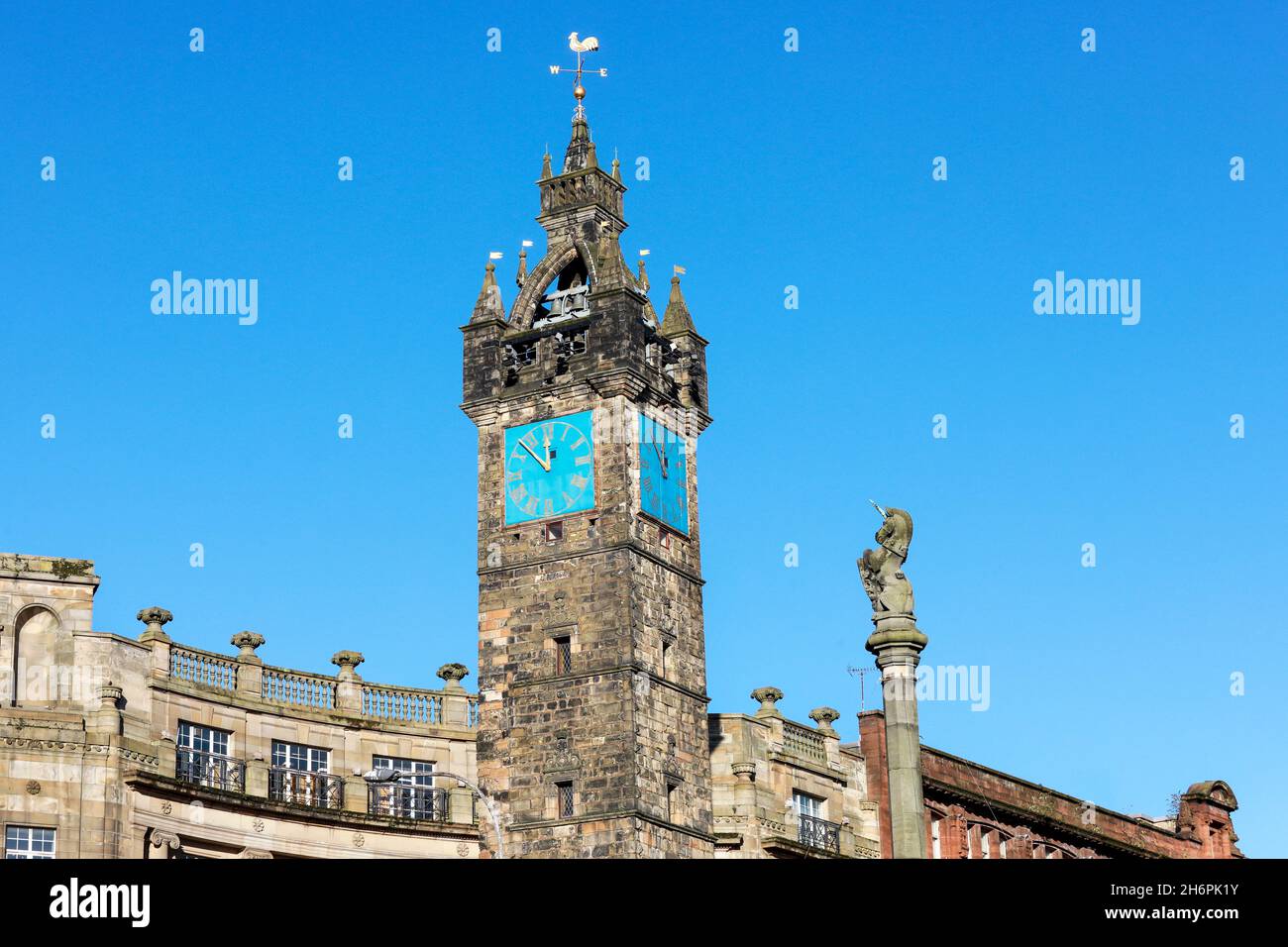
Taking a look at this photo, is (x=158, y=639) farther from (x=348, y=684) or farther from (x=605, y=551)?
(x=605, y=551)

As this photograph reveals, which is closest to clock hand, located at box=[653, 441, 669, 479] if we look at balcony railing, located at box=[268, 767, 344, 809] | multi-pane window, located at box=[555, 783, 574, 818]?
multi-pane window, located at box=[555, 783, 574, 818]

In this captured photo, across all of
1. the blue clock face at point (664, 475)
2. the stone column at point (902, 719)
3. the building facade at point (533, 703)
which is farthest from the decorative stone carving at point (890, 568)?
the blue clock face at point (664, 475)

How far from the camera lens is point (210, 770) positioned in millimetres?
57281

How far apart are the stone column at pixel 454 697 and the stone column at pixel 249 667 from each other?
21.9ft

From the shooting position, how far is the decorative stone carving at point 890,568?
4050 cm

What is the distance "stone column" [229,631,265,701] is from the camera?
194 feet

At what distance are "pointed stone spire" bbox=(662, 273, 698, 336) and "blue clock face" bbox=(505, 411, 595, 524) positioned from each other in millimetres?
5570

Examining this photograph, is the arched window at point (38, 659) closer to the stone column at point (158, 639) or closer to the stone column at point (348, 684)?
the stone column at point (158, 639)
